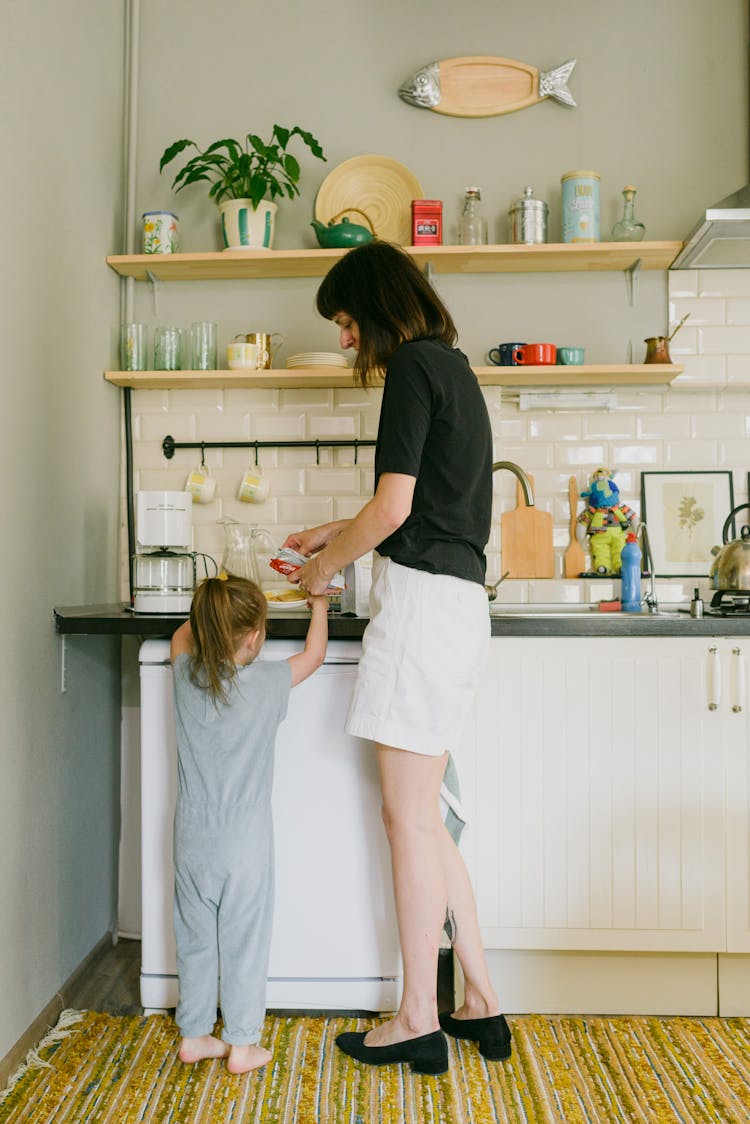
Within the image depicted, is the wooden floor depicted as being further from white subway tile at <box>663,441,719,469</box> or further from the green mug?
the green mug

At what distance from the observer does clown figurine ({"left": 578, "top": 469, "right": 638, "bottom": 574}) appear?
2.61 meters

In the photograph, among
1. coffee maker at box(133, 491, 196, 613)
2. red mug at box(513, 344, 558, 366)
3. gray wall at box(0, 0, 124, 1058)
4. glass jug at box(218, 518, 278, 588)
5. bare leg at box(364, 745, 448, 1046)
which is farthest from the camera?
red mug at box(513, 344, 558, 366)

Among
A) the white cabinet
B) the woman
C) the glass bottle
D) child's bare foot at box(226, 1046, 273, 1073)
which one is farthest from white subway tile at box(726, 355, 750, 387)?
child's bare foot at box(226, 1046, 273, 1073)

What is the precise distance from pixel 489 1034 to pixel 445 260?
6.22ft

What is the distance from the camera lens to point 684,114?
2662 millimetres

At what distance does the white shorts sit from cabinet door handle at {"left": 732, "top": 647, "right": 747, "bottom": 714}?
24.8 inches

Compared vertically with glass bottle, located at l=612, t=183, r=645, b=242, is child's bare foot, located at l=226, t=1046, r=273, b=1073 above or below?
below

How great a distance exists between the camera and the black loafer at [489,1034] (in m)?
1.83

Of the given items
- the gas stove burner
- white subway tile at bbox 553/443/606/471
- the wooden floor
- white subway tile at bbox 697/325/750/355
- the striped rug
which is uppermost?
white subway tile at bbox 697/325/750/355

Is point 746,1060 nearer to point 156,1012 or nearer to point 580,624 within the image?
point 580,624

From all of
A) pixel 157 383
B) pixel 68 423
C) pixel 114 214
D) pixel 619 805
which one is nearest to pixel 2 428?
pixel 68 423

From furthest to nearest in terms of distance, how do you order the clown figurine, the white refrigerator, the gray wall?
the clown figurine → the white refrigerator → the gray wall

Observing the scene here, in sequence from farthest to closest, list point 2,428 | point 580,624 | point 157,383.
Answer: point 157,383
point 580,624
point 2,428

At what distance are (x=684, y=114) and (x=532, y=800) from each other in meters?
1.99
